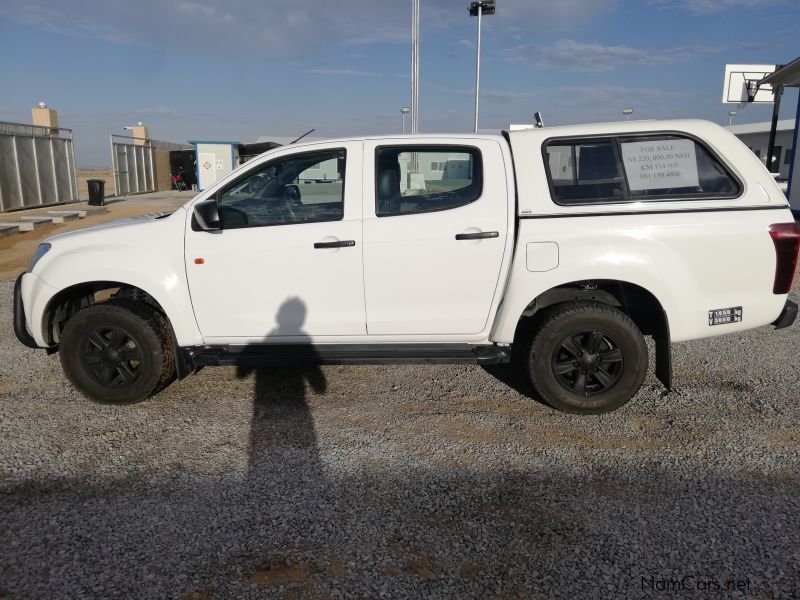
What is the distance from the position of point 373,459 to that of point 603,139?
269cm

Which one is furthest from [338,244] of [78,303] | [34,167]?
[34,167]

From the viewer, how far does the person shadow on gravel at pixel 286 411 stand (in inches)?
149

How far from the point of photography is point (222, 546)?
2.93m

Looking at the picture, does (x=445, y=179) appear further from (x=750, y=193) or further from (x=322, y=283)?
(x=750, y=193)

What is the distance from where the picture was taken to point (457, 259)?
13.7 feet

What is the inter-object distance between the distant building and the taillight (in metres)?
44.5

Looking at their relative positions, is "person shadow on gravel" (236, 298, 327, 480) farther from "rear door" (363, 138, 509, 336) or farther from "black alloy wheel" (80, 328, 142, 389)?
"black alloy wheel" (80, 328, 142, 389)

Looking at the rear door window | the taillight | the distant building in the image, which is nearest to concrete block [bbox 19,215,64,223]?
the rear door window

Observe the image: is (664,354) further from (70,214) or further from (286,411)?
(70,214)

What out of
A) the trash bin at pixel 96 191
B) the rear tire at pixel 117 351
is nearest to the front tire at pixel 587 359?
the rear tire at pixel 117 351

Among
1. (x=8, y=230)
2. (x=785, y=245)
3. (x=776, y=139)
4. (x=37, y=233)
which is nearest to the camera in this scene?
(x=785, y=245)

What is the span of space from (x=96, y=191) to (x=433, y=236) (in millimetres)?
20581

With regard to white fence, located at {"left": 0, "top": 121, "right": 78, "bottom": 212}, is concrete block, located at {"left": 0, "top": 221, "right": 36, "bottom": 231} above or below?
below

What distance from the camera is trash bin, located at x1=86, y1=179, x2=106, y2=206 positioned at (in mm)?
21219
